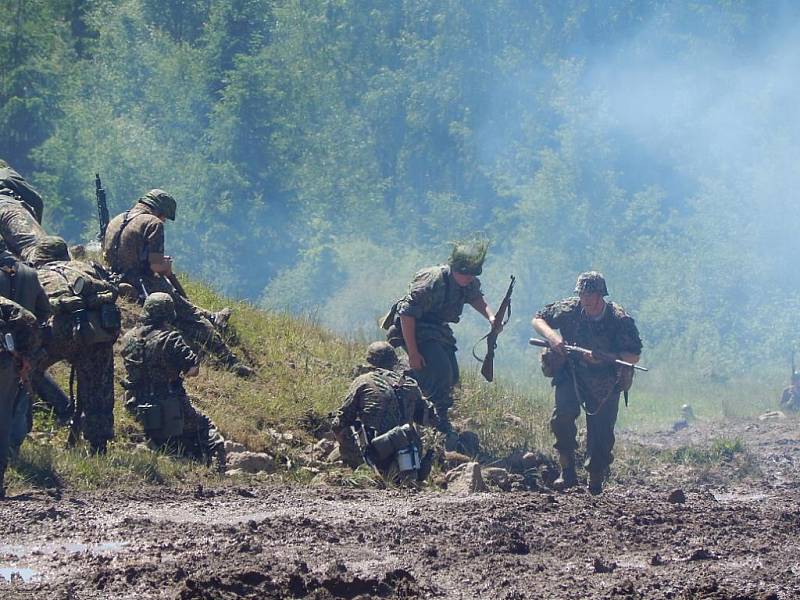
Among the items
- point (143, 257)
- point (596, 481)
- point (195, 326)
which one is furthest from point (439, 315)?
point (143, 257)

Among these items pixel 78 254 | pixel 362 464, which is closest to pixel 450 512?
pixel 362 464

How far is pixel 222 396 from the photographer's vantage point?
1231cm

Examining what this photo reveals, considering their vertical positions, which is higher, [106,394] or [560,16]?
[560,16]

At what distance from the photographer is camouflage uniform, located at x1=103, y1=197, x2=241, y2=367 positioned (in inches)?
474

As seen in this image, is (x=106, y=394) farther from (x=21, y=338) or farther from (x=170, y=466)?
(x=21, y=338)

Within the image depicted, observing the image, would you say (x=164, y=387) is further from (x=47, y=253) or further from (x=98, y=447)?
(x=47, y=253)

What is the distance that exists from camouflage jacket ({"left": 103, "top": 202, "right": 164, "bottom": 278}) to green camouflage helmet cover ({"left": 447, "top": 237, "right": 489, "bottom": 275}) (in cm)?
251

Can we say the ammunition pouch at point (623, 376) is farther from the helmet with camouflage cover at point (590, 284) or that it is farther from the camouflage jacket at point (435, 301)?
the camouflage jacket at point (435, 301)

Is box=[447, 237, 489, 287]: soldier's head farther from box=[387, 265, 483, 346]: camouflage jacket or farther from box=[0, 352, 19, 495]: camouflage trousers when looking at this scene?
box=[0, 352, 19, 495]: camouflage trousers

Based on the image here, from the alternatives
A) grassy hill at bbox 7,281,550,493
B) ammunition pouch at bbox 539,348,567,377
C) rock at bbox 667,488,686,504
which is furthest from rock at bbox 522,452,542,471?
rock at bbox 667,488,686,504

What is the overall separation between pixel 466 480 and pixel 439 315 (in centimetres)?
240

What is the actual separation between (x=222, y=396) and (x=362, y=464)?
6.59ft

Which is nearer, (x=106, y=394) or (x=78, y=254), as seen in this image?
(x=106, y=394)

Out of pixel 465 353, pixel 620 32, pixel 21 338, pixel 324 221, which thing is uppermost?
pixel 620 32
